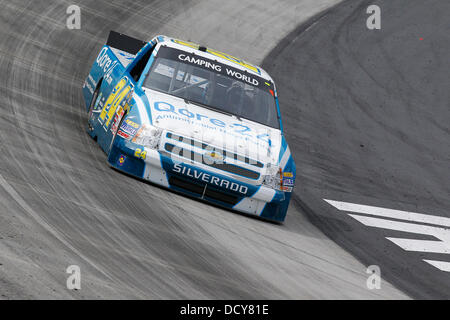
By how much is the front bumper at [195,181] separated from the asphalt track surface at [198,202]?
136mm

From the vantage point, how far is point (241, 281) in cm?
648

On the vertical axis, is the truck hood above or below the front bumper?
above

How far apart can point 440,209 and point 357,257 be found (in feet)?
11.8

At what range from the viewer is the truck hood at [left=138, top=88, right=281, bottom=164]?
851 cm

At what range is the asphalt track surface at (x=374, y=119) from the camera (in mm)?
9820

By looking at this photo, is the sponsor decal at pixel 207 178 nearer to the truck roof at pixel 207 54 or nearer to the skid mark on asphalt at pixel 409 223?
the truck roof at pixel 207 54

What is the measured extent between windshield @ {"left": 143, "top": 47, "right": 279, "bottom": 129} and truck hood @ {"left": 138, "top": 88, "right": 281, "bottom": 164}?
0.19 metres

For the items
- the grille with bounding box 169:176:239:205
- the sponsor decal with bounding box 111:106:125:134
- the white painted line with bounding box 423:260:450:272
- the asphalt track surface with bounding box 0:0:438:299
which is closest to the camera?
the asphalt track surface with bounding box 0:0:438:299

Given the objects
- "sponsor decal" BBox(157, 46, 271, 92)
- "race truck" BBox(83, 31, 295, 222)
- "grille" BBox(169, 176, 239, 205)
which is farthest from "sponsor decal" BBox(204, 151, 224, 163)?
"sponsor decal" BBox(157, 46, 271, 92)

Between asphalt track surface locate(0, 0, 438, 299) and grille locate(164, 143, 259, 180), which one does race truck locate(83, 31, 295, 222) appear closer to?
grille locate(164, 143, 259, 180)

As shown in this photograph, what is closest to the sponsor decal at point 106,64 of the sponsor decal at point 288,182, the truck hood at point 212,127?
the truck hood at point 212,127

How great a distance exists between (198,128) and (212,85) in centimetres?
112

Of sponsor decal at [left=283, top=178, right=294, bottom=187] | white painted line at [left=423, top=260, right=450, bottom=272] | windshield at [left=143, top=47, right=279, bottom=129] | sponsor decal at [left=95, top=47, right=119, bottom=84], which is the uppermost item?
sponsor decal at [left=95, top=47, right=119, bottom=84]
